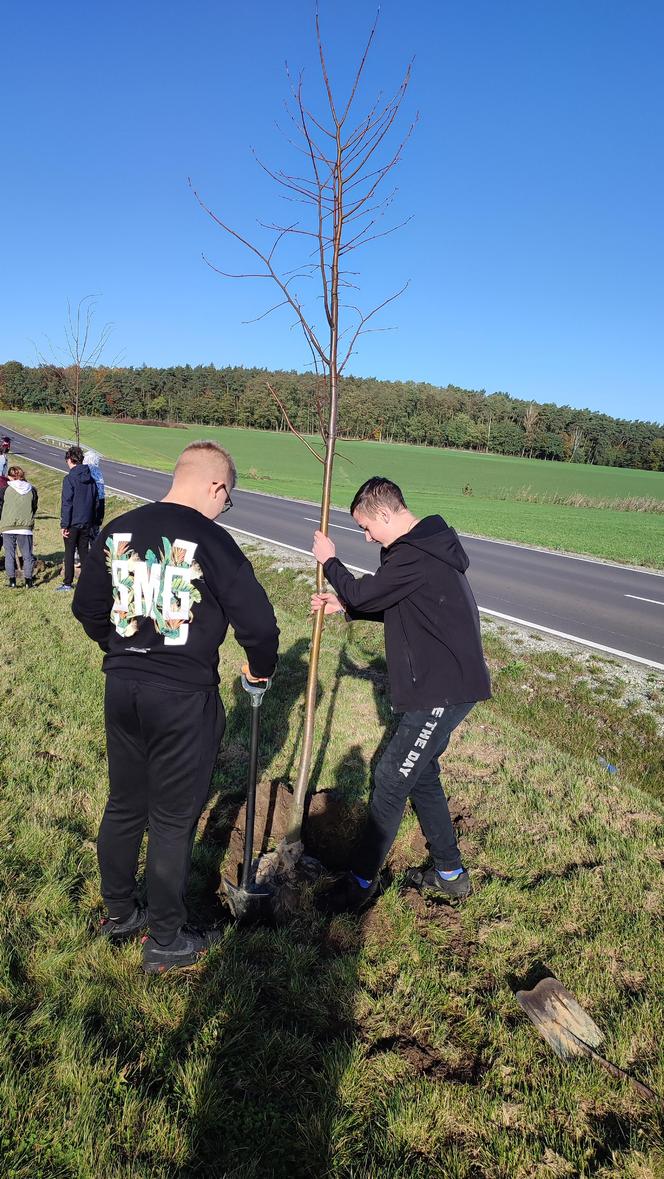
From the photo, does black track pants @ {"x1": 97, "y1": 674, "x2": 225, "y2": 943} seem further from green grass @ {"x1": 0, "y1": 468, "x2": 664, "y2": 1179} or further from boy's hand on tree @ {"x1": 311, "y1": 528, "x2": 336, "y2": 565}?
boy's hand on tree @ {"x1": 311, "y1": 528, "x2": 336, "y2": 565}

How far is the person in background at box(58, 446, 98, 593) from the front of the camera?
353 inches

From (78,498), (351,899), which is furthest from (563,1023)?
(78,498)

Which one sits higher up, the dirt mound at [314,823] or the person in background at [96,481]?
the person in background at [96,481]

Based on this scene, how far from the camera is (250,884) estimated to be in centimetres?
325

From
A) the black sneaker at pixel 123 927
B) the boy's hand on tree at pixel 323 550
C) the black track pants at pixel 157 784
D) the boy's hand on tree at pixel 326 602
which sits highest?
the boy's hand on tree at pixel 323 550

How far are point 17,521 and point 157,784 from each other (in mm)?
8240

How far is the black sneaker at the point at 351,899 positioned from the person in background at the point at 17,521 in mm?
8107

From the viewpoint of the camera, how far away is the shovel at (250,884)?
3100 millimetres

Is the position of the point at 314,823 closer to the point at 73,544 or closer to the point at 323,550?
the point at 323,550

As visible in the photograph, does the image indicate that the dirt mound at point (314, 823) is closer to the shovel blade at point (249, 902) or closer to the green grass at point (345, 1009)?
the green grass at point (345, 1009)

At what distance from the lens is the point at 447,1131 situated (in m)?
2.16

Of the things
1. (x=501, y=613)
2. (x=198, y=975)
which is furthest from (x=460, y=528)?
(x=198, y=975)

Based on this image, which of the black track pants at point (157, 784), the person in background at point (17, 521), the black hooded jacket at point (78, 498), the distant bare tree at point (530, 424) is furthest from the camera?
the distant bare tree at point (530, 424)

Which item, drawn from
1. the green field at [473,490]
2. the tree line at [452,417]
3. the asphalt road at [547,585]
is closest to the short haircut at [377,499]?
the green field at [473,490]
